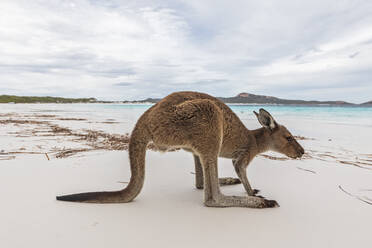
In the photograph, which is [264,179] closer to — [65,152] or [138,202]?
[138,202]

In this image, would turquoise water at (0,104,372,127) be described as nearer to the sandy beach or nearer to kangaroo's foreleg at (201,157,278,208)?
the sandy beach

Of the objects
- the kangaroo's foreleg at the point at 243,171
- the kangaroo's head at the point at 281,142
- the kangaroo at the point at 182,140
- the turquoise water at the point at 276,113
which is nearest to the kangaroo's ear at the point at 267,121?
the kangaroo's head at the point at 281,142

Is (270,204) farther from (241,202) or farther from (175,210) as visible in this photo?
(175,210)

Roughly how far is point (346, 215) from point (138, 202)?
1888 mm

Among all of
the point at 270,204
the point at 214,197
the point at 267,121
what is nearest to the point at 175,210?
the point at 214,197

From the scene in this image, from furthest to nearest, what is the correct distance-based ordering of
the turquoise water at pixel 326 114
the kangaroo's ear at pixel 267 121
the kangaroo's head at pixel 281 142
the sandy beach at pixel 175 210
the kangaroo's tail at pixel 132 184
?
1. the turquoise water at pixel 326 114
2. the kangaroo's head at pixel 281 142
3. the kangaroo's ear at pixel 267 121
4. the kangaroo's tail at pixel 132 184
5. the sandy beach at pixel 175 210

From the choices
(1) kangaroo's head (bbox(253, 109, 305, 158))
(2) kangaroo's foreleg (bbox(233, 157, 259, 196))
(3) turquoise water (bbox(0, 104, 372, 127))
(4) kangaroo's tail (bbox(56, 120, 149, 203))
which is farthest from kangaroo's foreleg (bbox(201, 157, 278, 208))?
(3) turquoise water (bbox(0, 104, 372, 127))

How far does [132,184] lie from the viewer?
229 centimetres

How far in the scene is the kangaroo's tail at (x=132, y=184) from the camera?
2.23 m

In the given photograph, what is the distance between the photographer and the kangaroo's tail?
223cm

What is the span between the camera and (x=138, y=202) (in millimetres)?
2354

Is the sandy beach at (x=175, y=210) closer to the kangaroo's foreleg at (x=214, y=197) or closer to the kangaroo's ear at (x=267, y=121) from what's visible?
the kangaroo's foreleg at (x=214, y=197)

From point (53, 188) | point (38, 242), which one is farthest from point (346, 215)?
point (53, 188)

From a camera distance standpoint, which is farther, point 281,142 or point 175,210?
point 281,142
